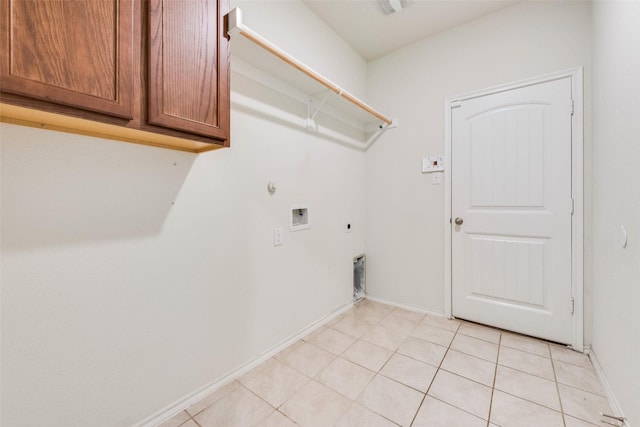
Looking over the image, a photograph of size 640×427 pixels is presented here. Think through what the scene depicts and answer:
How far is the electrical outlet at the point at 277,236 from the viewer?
1871 mm

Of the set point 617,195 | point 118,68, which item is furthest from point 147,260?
point 617,195

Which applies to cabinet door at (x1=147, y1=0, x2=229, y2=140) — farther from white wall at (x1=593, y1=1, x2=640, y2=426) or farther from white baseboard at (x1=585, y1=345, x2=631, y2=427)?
white baseboard at (x1=585, y1=345, x2=631, y2=427)

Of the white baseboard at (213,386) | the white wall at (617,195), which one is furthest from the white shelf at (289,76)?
the white baseboard at (213,386)

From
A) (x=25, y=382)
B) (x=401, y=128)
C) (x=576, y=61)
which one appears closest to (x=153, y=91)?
(x=25, y=382)

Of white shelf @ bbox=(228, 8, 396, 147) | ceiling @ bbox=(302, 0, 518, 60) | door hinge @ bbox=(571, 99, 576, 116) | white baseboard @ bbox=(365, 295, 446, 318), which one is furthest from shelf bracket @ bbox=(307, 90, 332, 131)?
white baseboard @ bbox=(365, 295, 446, 318)

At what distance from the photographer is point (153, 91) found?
0.94 meters

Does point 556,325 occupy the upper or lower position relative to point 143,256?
lower

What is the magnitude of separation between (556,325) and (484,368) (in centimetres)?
79

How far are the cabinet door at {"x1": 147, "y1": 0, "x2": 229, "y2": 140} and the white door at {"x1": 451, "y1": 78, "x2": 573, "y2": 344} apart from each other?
207cm

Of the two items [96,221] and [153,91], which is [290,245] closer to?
[96,221]

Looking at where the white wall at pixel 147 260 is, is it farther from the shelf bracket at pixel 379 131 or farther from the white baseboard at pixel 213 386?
the shelf bracket at pixel 379 131

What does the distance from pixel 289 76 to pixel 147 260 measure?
1424mm

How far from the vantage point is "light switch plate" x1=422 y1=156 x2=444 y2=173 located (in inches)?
95.7

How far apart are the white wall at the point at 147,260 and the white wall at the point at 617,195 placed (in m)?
1.82
